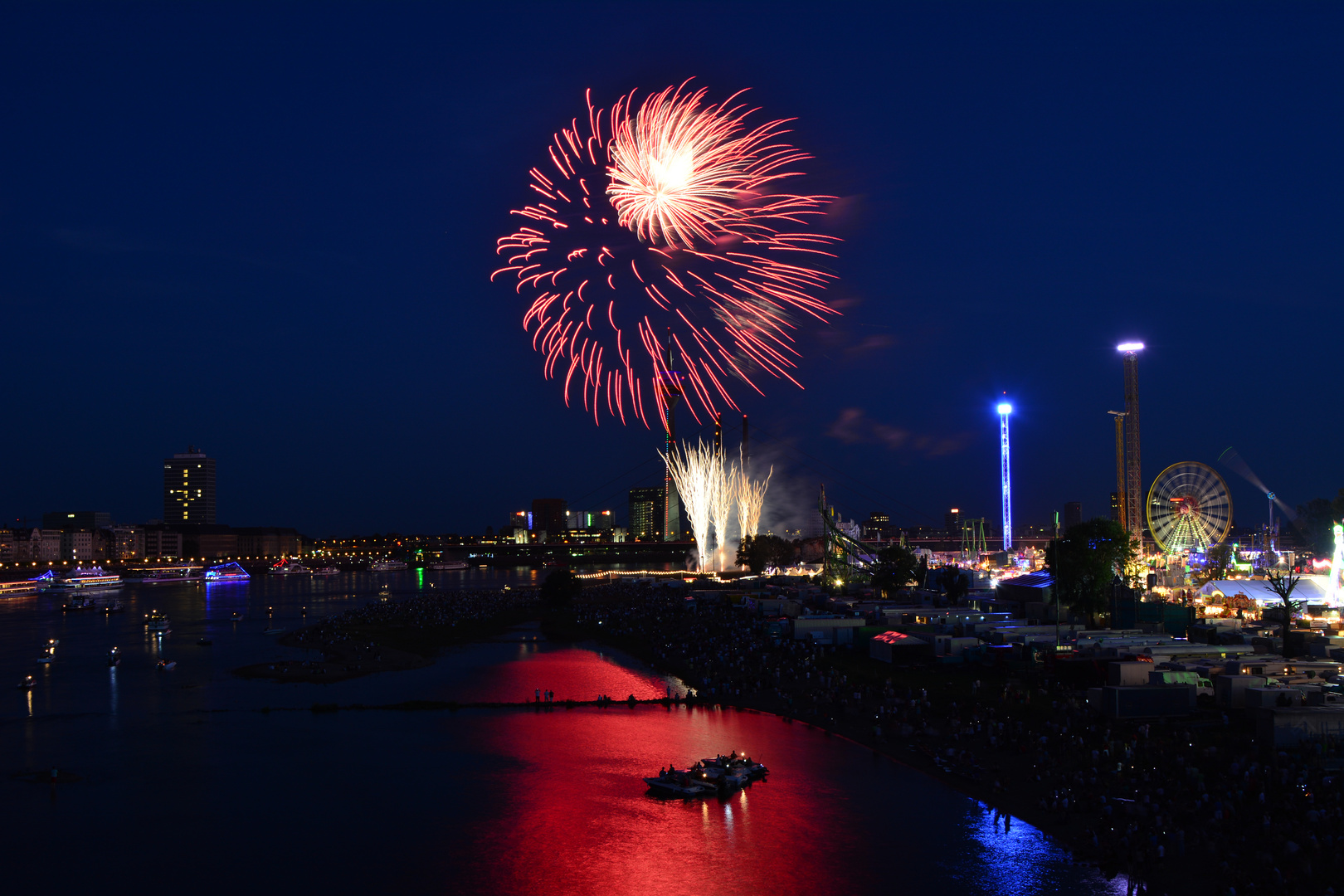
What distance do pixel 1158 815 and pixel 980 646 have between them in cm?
1542

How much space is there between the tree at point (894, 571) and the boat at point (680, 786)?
136 ft

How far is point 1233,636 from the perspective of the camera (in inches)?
1321

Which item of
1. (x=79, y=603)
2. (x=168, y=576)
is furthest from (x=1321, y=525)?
(x=168, y=576)

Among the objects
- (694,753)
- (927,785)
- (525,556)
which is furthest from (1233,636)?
(525,556)

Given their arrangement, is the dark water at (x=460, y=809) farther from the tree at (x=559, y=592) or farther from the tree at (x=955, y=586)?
the tree at (x=559, y=592)

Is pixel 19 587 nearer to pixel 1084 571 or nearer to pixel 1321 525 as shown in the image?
pixel 1084 571

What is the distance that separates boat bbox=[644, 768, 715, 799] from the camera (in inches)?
833

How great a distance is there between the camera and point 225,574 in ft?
471

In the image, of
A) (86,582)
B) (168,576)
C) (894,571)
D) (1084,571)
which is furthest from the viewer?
(168,576)

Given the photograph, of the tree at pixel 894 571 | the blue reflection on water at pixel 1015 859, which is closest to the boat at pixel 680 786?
the blue reflection on water at pixel 1015 859

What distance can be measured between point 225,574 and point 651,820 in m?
141

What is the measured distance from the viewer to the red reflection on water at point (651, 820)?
54.7ft

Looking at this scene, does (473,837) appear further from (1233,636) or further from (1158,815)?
(1233,636)

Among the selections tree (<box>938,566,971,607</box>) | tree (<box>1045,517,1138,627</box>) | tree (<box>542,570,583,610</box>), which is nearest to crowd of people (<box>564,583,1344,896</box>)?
tree (<box>1045,517,1138,627</box>)
